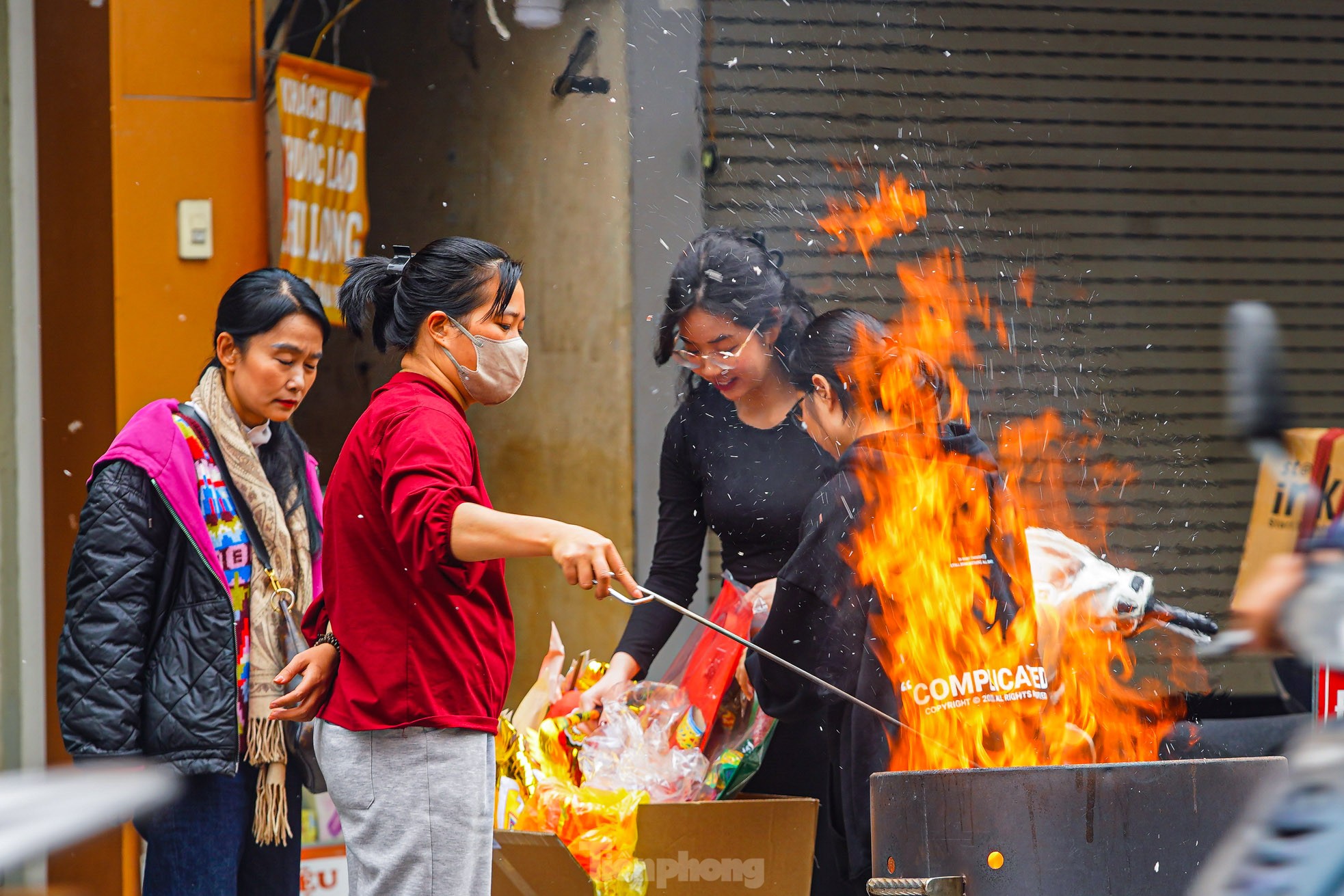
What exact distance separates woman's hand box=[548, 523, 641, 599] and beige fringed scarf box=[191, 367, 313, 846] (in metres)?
1.28

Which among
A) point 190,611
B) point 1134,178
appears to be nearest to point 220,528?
point 190,611

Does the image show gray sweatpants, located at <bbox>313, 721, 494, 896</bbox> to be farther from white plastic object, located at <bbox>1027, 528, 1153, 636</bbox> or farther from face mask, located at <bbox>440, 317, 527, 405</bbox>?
white plastic object, located at <bbox>1027, 528, 1153, 636</bbox>

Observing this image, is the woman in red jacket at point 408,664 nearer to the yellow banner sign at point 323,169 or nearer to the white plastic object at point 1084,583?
the white plastic object at point 1084,583

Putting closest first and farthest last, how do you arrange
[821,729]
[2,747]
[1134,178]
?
[821,729]
[2,747]
[1134,178]

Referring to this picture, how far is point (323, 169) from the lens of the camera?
5453 millimetres

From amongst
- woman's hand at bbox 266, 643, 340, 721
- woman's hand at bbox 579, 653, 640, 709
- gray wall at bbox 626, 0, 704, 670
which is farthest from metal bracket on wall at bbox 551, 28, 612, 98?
woman's hand at bbox 266, 643, 340, 721

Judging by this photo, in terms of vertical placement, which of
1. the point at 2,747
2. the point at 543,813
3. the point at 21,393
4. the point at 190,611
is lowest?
the point at 2,747

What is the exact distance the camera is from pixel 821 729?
3816 mm

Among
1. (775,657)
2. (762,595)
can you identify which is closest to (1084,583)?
(762,595)

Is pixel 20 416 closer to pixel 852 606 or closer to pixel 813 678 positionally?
pixel 852 606

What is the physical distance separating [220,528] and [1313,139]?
5.39 m

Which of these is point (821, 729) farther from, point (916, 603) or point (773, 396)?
point (773, 396)

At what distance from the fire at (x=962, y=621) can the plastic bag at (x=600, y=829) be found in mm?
664

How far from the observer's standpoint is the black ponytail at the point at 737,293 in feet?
13.1
